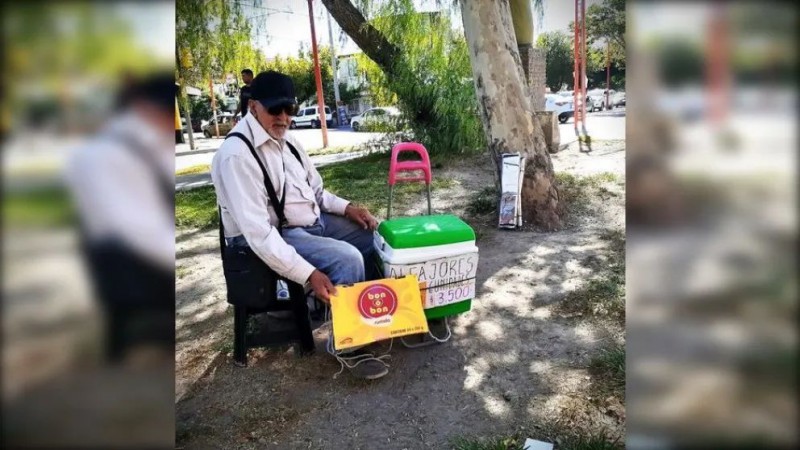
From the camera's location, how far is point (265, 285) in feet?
8.67

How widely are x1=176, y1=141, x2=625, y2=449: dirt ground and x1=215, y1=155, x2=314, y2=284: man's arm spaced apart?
0.63 metres

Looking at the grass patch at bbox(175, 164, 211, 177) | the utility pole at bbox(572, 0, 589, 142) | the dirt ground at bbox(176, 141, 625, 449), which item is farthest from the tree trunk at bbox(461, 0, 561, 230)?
the grass patch at bbox(175, 164, 211, 177)

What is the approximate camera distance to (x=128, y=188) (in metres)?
0.56

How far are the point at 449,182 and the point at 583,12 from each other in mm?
6752

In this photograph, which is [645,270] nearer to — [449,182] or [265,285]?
[265,285]

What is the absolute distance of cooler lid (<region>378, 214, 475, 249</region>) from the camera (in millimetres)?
2729

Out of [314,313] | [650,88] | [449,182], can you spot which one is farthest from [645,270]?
[449,182]

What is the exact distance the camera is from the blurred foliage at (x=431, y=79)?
8.89 meters

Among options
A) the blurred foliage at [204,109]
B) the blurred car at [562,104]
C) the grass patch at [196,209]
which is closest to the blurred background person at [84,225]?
the grass patch at [196,209]

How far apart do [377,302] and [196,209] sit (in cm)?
513

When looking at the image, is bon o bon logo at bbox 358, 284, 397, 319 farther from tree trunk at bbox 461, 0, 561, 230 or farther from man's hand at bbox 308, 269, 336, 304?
tree trunk at bbox 461, 0, 561, 230

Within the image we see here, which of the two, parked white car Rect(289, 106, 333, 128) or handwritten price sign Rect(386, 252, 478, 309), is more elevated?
parked white car Rect(289, 106, 333, 128)

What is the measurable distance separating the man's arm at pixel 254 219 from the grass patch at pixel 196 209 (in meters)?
3.77

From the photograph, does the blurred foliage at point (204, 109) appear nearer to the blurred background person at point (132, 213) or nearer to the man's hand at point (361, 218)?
the man's hand at point (361, 218)
